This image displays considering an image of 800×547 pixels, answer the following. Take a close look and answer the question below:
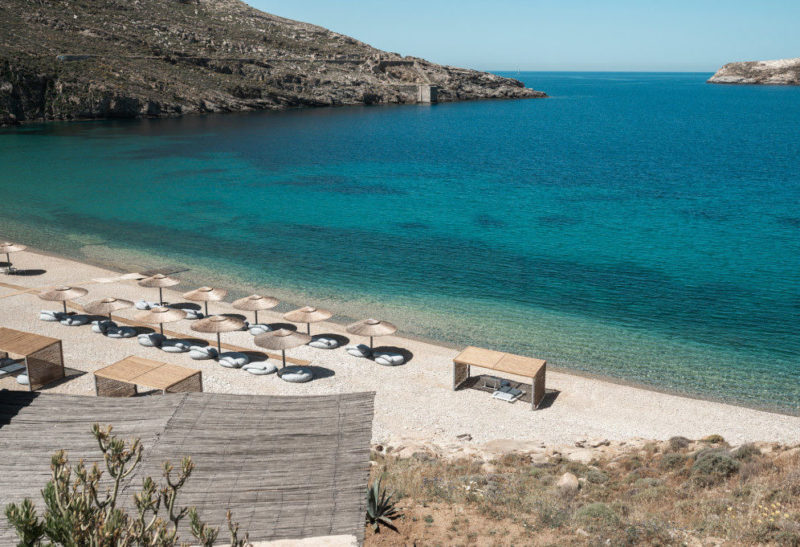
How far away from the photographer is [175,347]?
74.2ft

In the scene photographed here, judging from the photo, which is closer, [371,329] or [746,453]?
[746,453]

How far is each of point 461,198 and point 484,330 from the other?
87.2 ft

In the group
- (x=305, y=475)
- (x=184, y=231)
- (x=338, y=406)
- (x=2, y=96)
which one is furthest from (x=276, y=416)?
(x=2, y=96)

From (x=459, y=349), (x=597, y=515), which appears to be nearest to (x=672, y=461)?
(x=597, y=515)

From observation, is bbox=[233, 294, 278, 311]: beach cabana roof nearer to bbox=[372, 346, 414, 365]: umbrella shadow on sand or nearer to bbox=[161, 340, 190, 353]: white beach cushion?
bbox=[161, 340, 190, 353]: white beach cushion

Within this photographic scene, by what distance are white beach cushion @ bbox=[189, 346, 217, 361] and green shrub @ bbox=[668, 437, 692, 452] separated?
48.3 ft

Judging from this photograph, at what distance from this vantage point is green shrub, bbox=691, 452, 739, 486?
42.1 ft

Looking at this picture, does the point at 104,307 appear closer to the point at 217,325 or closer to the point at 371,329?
the point at 217,325

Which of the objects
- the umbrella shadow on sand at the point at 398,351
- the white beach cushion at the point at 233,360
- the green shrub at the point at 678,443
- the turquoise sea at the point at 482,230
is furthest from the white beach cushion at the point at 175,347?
the green shrub at the point at 678,443

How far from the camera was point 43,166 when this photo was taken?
59.7 meters

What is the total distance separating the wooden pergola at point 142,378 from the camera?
58.7ft

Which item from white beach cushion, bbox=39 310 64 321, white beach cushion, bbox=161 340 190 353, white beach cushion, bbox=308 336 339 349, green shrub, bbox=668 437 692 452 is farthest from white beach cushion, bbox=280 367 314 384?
green shrub, bbox=668 437 692 452

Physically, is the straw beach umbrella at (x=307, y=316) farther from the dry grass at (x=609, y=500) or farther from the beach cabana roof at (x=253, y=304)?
the dry grass at (x=609, y=500)

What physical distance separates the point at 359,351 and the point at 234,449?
1174cm
